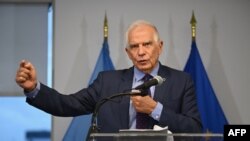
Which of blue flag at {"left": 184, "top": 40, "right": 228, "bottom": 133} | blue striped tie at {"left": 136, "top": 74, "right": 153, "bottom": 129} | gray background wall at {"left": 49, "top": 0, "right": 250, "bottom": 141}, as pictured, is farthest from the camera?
gray background wall at {"left": 49, "top": 0, "right": 250, "bottom": 141}

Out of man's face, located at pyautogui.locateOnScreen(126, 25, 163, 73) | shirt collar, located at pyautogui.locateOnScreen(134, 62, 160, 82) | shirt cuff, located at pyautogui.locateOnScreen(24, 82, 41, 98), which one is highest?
man's face, located at pyautogui.locateOnScreen(126, 25, 163, 73)

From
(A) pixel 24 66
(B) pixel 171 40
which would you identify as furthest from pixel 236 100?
(A) pixel 24 66

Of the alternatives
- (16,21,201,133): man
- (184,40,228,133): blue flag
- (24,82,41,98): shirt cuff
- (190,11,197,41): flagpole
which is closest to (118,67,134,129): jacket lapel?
(16,21,201,133): man

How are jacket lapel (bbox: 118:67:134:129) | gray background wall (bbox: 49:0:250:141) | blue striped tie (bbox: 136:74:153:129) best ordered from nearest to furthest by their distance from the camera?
1. blue striped tie (bbox: 136:74:153:129)
2. jacket lapel (bbox: 118:67:134:129)
3. gray background wall (bbox: 49:0:250:141)

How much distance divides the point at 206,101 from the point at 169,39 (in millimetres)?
734

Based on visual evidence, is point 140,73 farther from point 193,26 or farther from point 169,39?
point 169,39

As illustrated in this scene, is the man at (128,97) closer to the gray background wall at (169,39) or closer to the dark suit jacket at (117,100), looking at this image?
the dark suit jacket at (117,100)

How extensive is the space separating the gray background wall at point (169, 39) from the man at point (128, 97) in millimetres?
1846

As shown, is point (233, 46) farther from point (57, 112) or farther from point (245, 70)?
point (57, 112)

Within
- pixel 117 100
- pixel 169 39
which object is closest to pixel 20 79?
pixel 117 100

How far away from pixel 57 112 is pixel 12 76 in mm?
2256

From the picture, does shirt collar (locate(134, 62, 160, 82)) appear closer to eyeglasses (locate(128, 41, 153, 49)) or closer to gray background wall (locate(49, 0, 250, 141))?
eyeglasses (locate(128, 41, 153, 49))

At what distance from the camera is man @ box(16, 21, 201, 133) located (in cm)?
235

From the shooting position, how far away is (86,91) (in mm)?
2623
